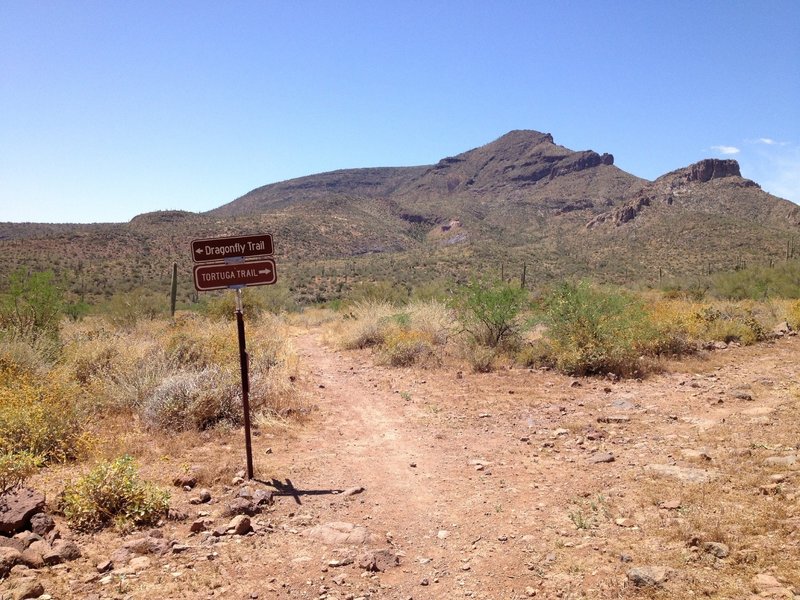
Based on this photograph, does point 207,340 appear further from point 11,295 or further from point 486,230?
point 486,230

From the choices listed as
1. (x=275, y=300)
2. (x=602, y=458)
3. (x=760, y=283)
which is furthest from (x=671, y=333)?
(x=275, y=300)

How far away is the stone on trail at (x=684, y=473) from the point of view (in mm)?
5008

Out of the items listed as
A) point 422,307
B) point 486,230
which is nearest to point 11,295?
point 422,307

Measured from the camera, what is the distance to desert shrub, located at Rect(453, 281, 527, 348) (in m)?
12.1

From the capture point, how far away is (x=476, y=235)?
70.6 meters

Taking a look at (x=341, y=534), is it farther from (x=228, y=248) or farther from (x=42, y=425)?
(x=42, y=425)

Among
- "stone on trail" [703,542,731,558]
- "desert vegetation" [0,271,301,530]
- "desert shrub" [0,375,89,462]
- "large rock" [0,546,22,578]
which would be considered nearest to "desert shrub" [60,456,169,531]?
"desert vegetation" [0,271,301,530]

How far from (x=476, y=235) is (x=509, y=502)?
6703cm

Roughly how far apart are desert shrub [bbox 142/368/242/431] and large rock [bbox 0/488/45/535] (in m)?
2.44

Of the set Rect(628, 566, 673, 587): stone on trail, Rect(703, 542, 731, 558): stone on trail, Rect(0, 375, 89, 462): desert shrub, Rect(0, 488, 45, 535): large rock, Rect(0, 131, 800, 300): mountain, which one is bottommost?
Rect(628, 566, 673, 587): stone on trail

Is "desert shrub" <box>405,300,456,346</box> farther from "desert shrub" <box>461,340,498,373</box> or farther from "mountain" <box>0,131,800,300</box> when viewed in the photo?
"mountain" <box>0,131,800,300</box>

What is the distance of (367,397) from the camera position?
954cm

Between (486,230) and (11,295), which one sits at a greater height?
(486,230)

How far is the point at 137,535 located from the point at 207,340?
6216 millimetres
